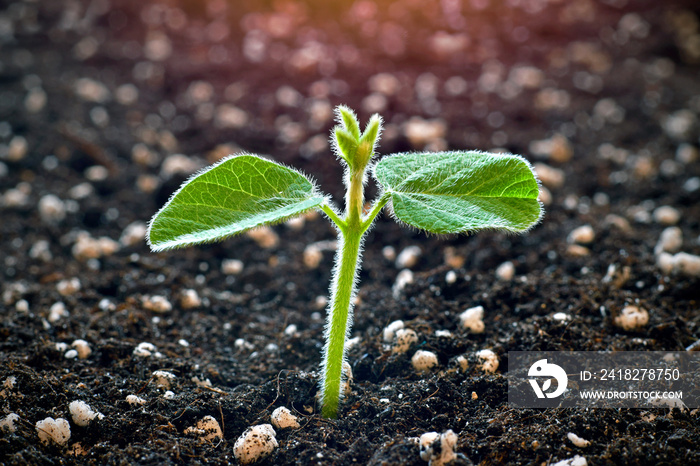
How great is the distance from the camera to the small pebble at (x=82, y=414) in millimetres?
937

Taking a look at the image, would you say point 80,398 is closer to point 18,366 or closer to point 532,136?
point 18,366

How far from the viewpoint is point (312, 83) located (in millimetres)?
2277

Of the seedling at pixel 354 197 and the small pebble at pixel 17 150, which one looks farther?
the small pebble at pixel 17 150

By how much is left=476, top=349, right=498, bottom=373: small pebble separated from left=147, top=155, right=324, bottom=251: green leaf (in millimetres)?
445

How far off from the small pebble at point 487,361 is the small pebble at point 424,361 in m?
0.08

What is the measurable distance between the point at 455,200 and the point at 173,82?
173cm

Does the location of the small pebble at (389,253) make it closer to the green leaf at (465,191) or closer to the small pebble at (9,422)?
the green leaf at (465,191)

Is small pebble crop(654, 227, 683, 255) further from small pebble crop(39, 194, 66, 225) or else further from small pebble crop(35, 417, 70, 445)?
small pebble crop(39, 194, 66, 225)

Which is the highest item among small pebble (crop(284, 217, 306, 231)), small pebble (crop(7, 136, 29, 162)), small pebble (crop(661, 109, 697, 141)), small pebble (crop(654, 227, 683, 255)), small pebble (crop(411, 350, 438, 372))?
small pebble (crop(661, 109, 697, 141))

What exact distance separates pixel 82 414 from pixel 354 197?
0.56 meters

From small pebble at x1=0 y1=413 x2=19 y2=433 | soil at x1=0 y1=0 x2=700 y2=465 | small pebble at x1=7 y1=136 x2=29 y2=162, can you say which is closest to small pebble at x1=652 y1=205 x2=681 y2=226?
soil at x1=0 y1=0 x2=700 y2=465

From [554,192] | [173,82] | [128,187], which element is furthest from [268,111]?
[554,192]

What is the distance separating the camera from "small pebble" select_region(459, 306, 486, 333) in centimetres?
117

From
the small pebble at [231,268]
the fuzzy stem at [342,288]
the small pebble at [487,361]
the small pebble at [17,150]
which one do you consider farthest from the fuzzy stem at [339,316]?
the small pebble at [17,150]
